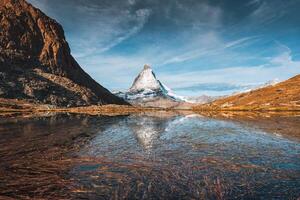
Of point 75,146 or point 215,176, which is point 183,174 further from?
point 75,146

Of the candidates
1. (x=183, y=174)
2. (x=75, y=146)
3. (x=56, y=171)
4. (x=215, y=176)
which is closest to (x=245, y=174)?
(x=215, y=176)

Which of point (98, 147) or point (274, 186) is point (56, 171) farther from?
point (274, 186)

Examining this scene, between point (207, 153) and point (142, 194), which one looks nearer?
point (142, 194)

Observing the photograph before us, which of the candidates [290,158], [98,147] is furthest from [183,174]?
[98,147]

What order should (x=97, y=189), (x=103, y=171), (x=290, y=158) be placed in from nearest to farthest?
(x=97, y=189)
(x=103, y=171)
(x=290, y=158)

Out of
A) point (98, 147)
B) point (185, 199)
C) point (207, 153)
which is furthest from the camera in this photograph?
point (98, 147)

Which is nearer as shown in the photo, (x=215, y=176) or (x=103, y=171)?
(x=215, y=176)

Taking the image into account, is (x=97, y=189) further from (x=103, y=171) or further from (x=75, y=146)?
(x=75, y=146)

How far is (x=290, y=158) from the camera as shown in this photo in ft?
93.1

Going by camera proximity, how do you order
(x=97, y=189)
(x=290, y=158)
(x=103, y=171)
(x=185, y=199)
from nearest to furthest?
(x=185, y=199) → (x=97, y=189) → (x=103, y=171) → (x=290, y=158)

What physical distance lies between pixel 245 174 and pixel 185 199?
7918mm

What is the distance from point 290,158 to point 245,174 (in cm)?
882

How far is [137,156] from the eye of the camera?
30.0 m

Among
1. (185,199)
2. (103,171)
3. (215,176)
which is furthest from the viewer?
(103,171)
